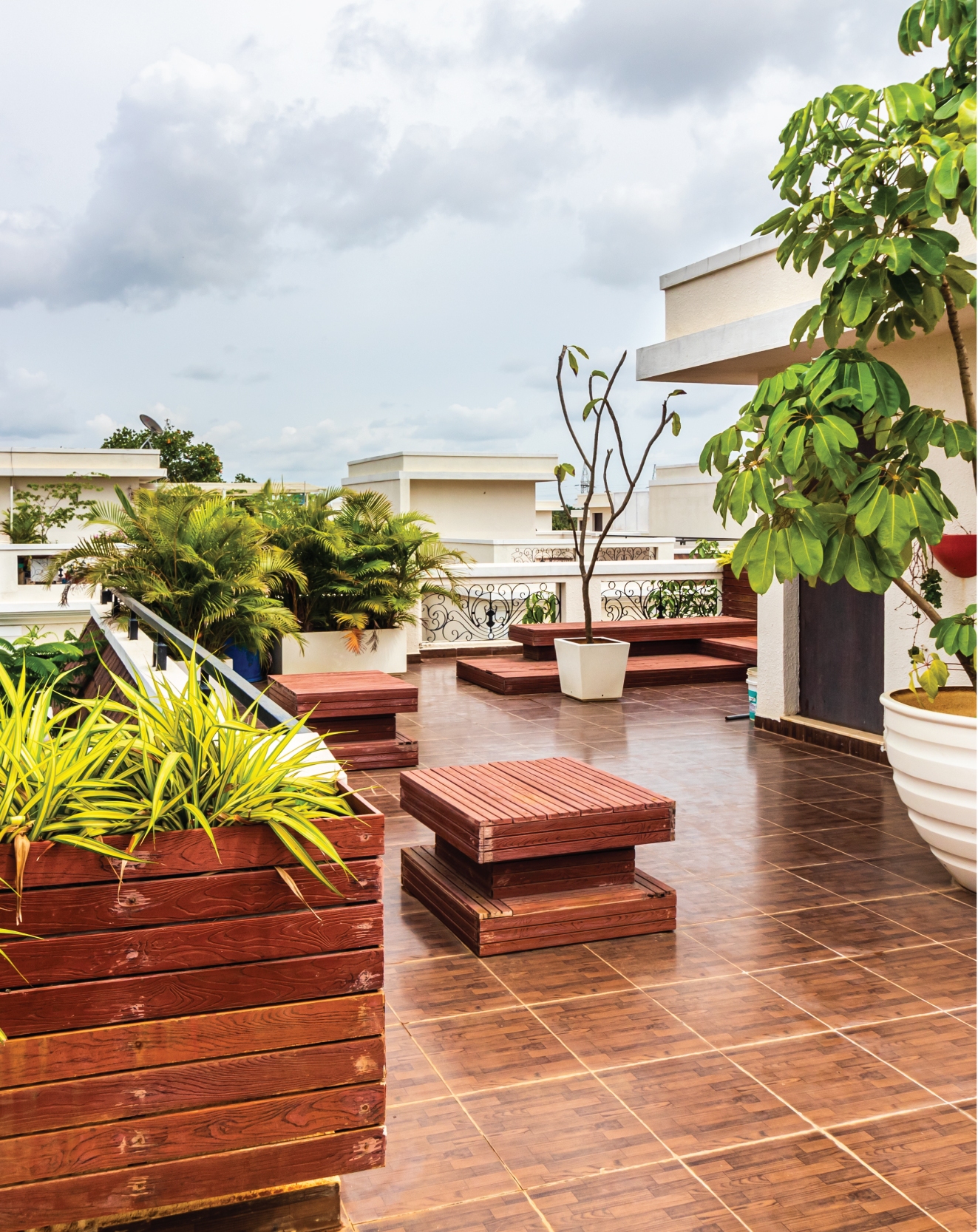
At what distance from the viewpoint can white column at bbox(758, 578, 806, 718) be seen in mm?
8844

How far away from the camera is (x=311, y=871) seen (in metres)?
2.32

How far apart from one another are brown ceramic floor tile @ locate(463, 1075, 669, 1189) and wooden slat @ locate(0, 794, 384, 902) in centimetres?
102

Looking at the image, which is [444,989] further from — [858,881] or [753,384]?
[753,384]

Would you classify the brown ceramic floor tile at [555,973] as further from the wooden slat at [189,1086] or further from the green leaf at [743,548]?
the green leaf at [743,548]

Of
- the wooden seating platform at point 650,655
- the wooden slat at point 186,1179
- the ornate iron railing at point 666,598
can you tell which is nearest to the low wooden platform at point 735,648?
the wooden seating platform at point 650,655

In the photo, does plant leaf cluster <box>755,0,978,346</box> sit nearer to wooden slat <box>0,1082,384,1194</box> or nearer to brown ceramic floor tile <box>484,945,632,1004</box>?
brown ceramic floor tile <box>484,945,632,1004</box>

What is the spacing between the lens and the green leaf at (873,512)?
4312 millimetres

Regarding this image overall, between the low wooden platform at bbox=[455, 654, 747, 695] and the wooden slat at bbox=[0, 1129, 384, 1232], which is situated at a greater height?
the low wooden platform at bbox=[455, 654, 747, 695]

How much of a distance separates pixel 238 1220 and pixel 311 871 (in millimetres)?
865

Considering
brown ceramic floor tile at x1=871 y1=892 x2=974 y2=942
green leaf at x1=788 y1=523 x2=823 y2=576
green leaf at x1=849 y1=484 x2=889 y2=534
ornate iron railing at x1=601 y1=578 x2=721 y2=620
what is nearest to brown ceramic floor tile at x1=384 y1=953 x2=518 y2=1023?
brown ceramic floor tile at x1=871 y1=892 x2=974 y2=942

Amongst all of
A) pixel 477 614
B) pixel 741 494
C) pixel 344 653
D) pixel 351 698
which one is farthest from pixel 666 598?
pixel 741 494

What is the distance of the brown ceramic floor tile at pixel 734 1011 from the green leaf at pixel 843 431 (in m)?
2.11

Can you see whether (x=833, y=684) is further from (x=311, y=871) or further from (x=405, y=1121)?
(x=311, y=871)

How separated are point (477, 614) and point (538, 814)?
33.0 ft
